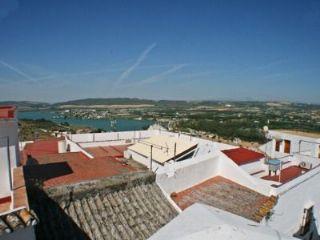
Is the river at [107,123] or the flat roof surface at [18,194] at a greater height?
the flat roof surface at [18,194]

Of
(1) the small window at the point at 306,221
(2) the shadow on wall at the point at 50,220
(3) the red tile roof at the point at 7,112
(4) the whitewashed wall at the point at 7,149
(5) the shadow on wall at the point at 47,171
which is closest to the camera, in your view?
(2) the shadow on wall at the point at 50,220

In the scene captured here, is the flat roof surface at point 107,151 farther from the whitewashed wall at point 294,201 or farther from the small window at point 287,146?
the small window at point 287,146

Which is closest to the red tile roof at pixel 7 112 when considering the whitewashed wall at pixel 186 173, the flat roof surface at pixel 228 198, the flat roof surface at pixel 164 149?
the whitewashed wall at pixel 186 173

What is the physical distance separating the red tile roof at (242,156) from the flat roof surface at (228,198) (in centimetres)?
196

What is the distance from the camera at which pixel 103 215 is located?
684 cm

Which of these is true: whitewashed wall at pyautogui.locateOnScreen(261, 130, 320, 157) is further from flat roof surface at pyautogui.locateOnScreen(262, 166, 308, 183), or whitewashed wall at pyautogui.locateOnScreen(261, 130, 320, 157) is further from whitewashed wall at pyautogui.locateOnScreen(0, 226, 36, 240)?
whitewashed wall at pyautogui.locateOnScreen(0, 226, 36, 240)

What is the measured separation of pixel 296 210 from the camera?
11.8m

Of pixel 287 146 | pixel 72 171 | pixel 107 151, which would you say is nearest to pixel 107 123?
pixel 107 151

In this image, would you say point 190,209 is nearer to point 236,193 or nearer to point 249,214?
point 249,214

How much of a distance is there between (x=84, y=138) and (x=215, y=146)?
28.2ft

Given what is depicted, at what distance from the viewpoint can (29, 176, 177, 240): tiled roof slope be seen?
241 inches

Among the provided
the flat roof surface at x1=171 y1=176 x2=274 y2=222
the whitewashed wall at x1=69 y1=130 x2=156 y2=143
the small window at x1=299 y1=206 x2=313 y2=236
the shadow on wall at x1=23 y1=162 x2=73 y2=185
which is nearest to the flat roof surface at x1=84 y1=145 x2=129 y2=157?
the whitewashed wall at x1=69 y1=130 x2=156 y2=143

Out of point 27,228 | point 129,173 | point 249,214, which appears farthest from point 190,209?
point 249,214

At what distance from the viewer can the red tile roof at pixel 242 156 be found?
47.6 ft
